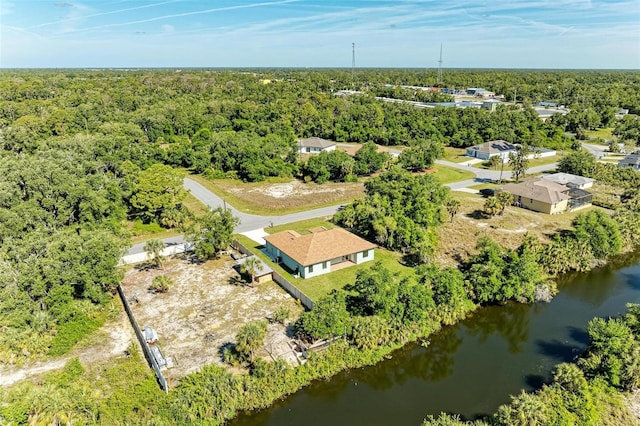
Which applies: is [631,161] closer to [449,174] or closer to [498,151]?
[498,151]

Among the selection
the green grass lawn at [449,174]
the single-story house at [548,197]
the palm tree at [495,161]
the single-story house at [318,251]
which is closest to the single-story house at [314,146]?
the green grass lawn at [449,174]

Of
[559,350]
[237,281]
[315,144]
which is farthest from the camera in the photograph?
[315,144]

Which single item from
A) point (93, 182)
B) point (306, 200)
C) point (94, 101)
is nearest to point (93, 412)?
point (93, 182)

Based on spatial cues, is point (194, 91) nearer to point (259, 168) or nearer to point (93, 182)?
point (259, 168)

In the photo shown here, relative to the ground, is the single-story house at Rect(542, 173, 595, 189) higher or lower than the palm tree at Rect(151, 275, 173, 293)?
higher

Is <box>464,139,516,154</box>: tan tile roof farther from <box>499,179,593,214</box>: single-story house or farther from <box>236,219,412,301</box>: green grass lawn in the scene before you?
<box>236,219,412,301</box>: green grass lawn

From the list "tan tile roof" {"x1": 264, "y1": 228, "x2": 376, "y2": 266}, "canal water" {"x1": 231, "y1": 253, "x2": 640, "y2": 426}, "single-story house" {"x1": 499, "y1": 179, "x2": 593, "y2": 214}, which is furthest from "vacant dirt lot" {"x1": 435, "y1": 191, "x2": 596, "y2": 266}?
"canal water" {"x1": 231, "y1": 253, "x2": 640, "y2": 426}

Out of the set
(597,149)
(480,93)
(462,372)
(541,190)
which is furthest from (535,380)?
(480,93)

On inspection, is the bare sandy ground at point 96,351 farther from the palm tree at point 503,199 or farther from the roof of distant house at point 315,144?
the roof of distant house at point 315,144

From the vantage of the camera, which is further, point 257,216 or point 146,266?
point 257,216
